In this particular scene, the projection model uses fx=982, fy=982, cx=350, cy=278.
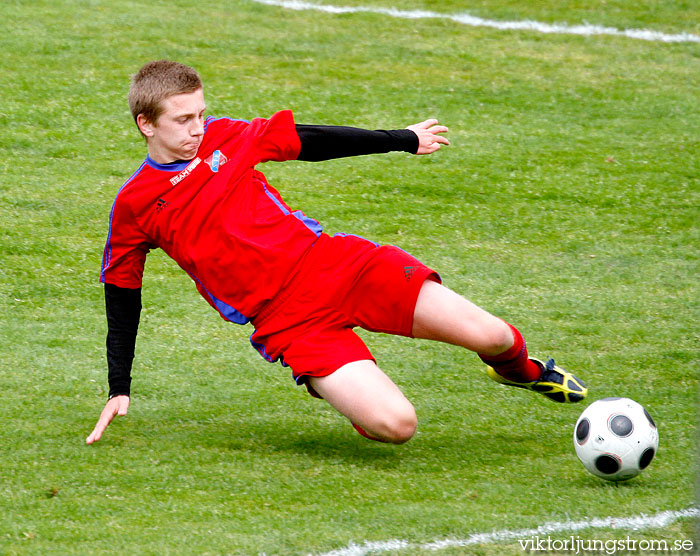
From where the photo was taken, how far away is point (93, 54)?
11.1m

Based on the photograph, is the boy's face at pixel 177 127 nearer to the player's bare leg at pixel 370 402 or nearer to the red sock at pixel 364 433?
the player's bare leg at pixel 370 402

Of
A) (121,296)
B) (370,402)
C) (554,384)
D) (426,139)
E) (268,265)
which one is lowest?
(554,384)

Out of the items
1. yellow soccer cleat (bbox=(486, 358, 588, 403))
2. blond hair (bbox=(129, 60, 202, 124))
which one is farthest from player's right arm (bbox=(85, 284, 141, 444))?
yellow soccer cleat (bbox=(486, 358, 588, 403))

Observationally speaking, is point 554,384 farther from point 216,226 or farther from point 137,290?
point 137,290

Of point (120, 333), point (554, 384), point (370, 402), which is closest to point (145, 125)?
point (120, 333)

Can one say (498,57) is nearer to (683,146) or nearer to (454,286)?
(683,146)

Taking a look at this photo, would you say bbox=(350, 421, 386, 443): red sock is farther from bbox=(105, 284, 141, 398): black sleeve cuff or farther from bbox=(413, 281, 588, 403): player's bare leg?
bbox=(105, 284, 141, 398): black sleeve cuff

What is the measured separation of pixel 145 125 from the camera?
452 centimetres

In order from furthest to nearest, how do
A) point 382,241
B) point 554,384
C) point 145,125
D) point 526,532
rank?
point 382,241
point 554,384
point 145,125
point 526,532

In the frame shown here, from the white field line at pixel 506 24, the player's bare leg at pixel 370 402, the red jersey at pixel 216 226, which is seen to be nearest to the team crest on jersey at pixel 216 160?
the red jersey at pixel 216 226

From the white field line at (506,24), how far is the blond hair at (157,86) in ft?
29.5

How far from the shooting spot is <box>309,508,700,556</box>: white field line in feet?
12.4

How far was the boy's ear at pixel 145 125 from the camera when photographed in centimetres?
450

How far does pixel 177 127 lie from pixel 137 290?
2.63 feet
